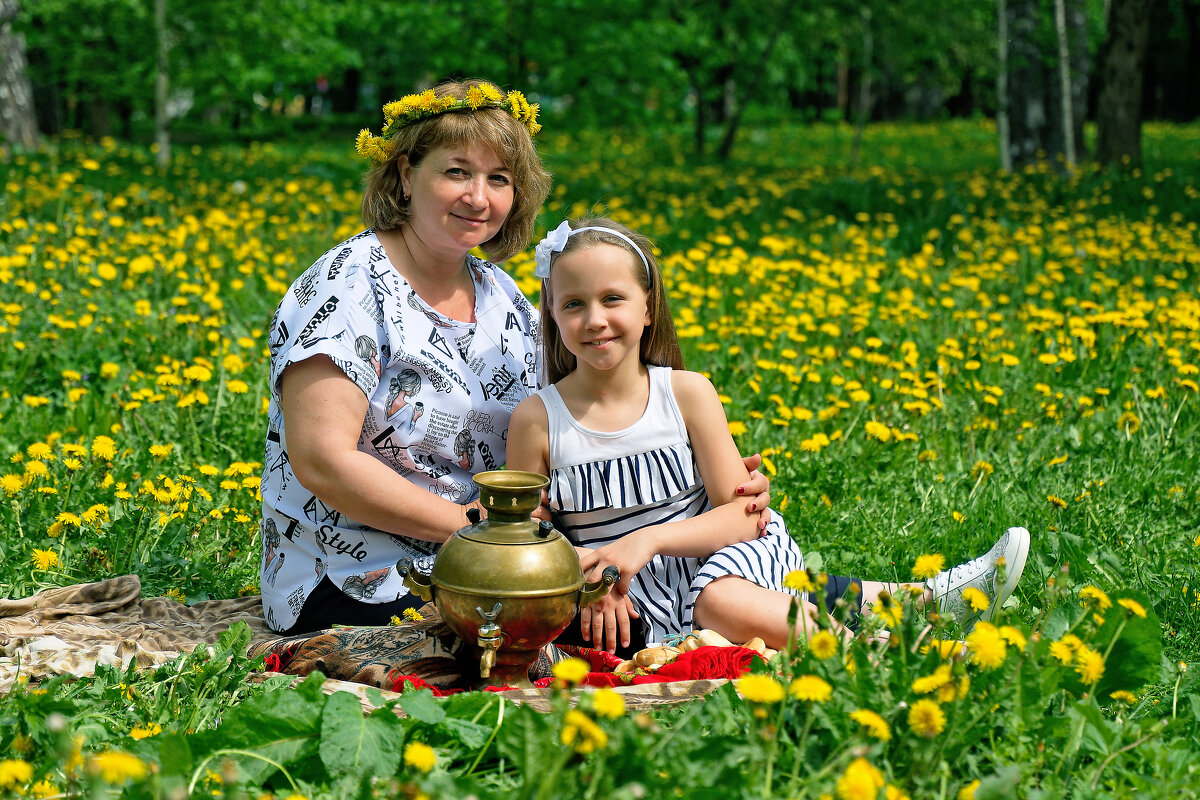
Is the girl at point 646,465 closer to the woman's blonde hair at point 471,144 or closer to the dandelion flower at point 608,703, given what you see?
the woman's blonde hair at point 471,144

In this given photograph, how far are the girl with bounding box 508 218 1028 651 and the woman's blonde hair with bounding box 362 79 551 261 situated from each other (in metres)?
0.22

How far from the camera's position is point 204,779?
6.59 feet

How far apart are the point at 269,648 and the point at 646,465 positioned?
1.05m

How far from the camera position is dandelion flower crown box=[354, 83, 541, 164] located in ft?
9.73

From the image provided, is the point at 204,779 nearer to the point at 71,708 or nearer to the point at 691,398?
the point at 71,708

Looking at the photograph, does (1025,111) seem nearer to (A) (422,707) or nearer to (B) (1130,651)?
(B) (1130,651)

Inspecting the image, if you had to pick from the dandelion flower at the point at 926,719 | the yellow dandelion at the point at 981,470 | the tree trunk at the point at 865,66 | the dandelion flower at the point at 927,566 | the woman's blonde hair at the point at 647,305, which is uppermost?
the tree trunk at the point at 865,66

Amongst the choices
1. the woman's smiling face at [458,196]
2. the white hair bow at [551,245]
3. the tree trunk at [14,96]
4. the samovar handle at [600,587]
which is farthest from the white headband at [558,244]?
the tree trunk at [14,96]

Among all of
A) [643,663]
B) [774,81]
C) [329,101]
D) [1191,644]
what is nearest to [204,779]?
[643,663]

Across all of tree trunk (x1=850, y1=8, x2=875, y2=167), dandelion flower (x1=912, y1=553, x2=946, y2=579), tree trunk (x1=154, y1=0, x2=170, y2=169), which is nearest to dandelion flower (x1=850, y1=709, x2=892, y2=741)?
dandelion flower (x1=912, y1=553, x2=946, y2=579)

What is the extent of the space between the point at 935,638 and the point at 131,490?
107 inches

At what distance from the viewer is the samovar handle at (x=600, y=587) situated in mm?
2523

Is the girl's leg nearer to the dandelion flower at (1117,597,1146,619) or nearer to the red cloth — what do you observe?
the red cloth

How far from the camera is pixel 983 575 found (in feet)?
9.76
